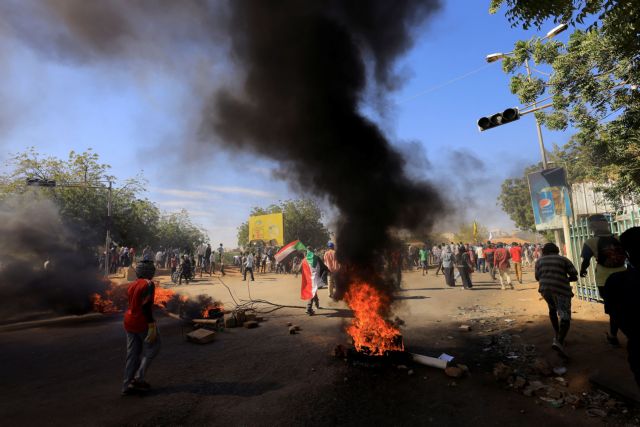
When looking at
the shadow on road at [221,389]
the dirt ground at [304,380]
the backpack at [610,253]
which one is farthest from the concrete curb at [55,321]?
the backpack at [610,253]

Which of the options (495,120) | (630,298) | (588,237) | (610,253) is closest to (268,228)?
(495,120)

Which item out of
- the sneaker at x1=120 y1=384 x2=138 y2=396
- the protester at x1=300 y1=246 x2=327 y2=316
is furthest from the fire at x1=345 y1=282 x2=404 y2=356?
the protester at x1=300 y1=246 x2=327 y2=316

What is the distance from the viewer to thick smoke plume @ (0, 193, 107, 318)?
1006 cm

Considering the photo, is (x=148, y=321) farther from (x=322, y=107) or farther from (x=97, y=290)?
(x=97, y=290)

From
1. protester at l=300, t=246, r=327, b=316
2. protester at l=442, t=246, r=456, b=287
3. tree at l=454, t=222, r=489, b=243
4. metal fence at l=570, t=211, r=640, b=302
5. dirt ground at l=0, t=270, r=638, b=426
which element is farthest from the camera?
tree at l=454, t=222, r=489, b=243

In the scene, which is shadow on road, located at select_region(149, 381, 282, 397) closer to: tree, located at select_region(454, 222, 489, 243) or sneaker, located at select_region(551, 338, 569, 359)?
sneaker, located at select_region(551, 338, 569, 359)

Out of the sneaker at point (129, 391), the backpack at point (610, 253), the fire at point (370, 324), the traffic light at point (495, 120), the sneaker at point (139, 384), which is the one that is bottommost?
the sneaker at point (129, 391)

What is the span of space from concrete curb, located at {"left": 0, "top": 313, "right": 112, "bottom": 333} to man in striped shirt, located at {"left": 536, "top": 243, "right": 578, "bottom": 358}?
10881 mm

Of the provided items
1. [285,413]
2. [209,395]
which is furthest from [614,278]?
[209,395]

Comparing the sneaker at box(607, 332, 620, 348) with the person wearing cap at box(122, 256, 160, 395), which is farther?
the sneaker at box(607, 332, 620, 348)

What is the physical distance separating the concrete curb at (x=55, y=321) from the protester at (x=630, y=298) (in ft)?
37.0

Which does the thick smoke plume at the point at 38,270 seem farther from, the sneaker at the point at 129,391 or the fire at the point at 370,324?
the fire at the point at 370,324

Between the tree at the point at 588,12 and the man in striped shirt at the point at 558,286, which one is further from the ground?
the tree at the point at 588,12

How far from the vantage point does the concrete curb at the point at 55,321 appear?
8531mm
